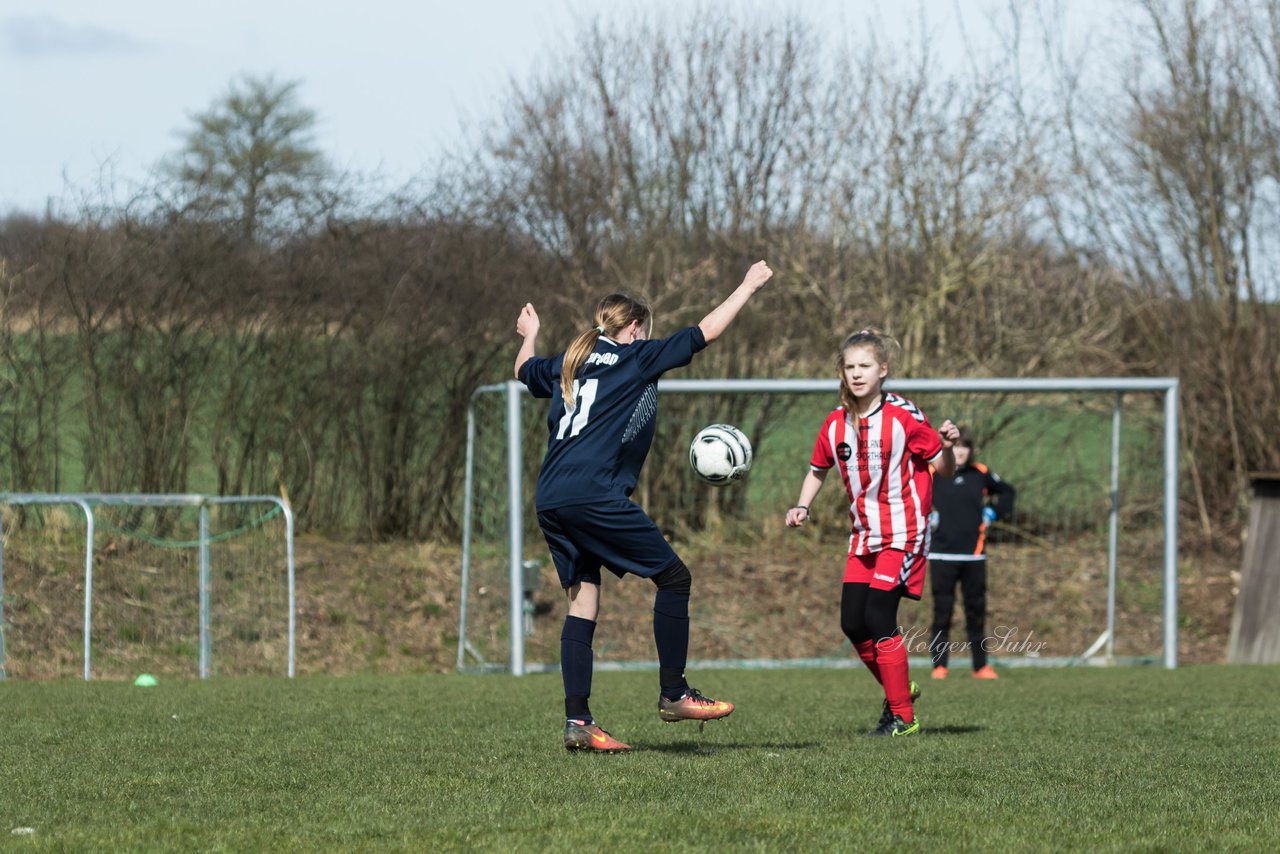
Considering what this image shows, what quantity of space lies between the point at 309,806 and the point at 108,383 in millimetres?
10468

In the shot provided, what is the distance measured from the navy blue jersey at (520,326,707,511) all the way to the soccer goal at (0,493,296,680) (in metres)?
6.58

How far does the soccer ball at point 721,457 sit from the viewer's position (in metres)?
6.49

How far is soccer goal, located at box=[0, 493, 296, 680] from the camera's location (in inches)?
466

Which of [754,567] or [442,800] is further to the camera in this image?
[754,567]

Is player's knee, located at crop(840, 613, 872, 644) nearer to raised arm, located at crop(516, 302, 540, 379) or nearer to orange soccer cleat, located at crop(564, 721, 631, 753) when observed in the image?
orange soccer cleat, located at crop(564, 721, 631, 753)

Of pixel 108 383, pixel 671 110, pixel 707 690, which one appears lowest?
pixel 707 690

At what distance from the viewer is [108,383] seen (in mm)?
14102

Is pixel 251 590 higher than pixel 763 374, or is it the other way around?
pixel 763 374

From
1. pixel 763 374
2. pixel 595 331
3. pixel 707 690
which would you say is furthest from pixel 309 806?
pixel 763 374

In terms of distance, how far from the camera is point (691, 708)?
5.76m

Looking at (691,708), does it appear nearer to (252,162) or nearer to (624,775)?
(624,775)

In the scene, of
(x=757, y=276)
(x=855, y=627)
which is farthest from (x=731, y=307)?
(x=855, y=627)

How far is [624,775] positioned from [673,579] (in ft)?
3.11

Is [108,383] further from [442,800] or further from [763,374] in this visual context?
[442,800]
